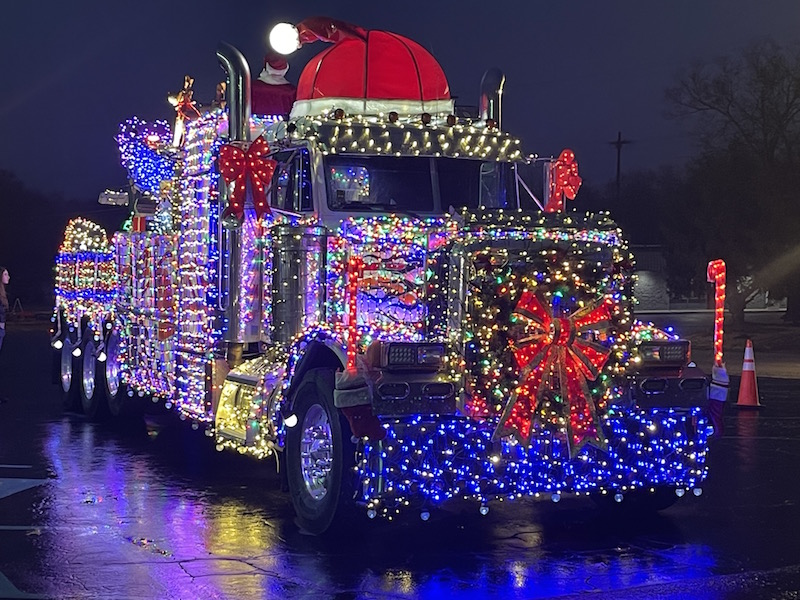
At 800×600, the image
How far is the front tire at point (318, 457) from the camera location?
815 centimetres

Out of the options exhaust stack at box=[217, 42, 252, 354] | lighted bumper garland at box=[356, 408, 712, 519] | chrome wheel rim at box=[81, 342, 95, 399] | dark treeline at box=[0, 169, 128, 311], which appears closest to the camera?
lighted bumper garland at box=[356, 408, 712, 519]

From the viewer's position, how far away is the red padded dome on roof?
33.2 feet

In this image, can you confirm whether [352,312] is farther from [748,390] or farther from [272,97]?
[748,390]

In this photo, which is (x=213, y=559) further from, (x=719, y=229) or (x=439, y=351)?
(x=719, y=229)

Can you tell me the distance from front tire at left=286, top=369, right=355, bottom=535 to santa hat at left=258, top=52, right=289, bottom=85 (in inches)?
147

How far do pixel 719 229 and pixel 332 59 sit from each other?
3106cm

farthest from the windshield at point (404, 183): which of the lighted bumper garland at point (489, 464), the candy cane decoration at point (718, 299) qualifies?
the lighted bumper garland at point (489, 464)

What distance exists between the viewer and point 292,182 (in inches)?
387

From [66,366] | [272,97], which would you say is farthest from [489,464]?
[66,366]

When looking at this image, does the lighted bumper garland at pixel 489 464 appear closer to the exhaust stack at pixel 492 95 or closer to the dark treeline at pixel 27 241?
the exhaust stack at pixel 492 95

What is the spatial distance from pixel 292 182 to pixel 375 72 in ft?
3.90

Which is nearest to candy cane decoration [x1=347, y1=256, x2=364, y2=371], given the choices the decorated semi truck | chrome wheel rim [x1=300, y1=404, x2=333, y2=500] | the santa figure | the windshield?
the decorated semi truck

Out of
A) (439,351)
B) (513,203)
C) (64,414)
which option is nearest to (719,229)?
(64,414)

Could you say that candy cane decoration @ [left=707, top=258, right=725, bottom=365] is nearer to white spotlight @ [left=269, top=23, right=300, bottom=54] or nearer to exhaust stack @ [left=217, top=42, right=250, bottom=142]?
exhaust stack @ [left=217, top=42, right=250, bottom=142]
